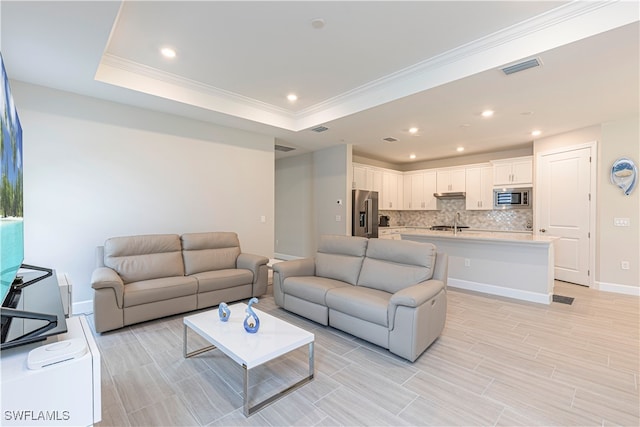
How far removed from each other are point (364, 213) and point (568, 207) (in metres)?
3.63

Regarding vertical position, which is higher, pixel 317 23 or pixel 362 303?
pixel 317 23

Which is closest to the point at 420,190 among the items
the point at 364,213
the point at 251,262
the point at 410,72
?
the point at 364,213

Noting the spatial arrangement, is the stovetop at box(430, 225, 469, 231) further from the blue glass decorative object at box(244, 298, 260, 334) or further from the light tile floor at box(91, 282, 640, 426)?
the blue glass decorative object at box(244, 298, 260, 334)

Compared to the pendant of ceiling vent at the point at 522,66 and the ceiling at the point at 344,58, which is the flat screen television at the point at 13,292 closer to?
the ceiling at the point at 344,58

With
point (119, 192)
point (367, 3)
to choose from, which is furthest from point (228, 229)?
point (367, 3)

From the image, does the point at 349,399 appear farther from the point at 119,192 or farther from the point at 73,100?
the point at 73,100

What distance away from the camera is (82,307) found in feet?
11.7

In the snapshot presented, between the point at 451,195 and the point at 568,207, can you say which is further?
the point at 451,195

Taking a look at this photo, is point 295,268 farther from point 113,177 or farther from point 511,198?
point 511,198

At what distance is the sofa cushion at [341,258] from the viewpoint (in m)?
3.46

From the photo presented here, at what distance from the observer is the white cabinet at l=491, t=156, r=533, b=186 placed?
19.3ft

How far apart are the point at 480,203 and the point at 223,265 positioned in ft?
18.7

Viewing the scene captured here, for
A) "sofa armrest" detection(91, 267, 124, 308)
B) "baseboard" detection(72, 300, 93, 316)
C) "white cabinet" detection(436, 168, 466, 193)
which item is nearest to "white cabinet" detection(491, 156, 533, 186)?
"white cabinet" detection(436, 168, 466, 193)

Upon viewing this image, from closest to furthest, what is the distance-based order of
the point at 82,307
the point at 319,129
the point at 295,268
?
1. the point at 82,307
2. the point at 295,268
3. the point at 319,129
